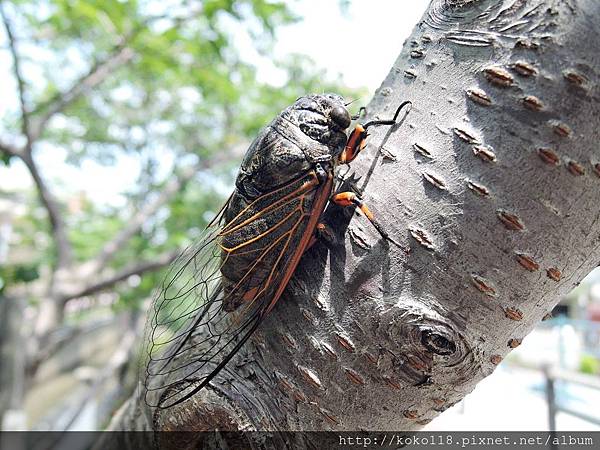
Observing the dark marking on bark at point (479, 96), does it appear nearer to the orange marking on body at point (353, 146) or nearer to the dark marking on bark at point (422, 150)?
the dark marking on bark at point (422, 150)

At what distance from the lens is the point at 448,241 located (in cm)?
54

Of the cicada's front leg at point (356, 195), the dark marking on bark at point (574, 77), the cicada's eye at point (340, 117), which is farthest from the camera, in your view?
the cicada's eye at point (340, 117)

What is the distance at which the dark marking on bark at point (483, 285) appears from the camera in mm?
530

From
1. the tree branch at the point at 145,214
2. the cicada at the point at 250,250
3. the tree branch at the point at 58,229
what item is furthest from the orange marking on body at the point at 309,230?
the tree branch at the point at 145,214

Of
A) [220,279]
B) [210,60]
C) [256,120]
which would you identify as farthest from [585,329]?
[220,279]

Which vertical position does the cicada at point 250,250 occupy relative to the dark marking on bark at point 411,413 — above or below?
above

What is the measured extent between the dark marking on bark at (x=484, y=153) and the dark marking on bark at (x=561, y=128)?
0.07 metres

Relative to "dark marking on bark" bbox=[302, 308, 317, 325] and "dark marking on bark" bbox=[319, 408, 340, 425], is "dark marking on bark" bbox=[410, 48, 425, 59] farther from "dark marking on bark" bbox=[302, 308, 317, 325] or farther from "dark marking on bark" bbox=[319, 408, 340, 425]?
"dark marking on bark" bbox=[319, 408, 340, 425]

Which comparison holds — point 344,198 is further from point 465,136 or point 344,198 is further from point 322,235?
point 465,136

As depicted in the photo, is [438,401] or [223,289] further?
[223,289]

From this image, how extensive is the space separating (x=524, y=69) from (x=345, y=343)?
39cm

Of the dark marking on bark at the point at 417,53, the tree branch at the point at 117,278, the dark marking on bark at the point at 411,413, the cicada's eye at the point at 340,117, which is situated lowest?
the dark marking on bark at the point at 411,413

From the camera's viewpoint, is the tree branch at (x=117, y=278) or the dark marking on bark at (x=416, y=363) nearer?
the dark marking on bark at (x=416, y=363)

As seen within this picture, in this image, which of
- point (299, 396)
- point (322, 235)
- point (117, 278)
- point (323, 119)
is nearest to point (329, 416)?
point (299, 396)
